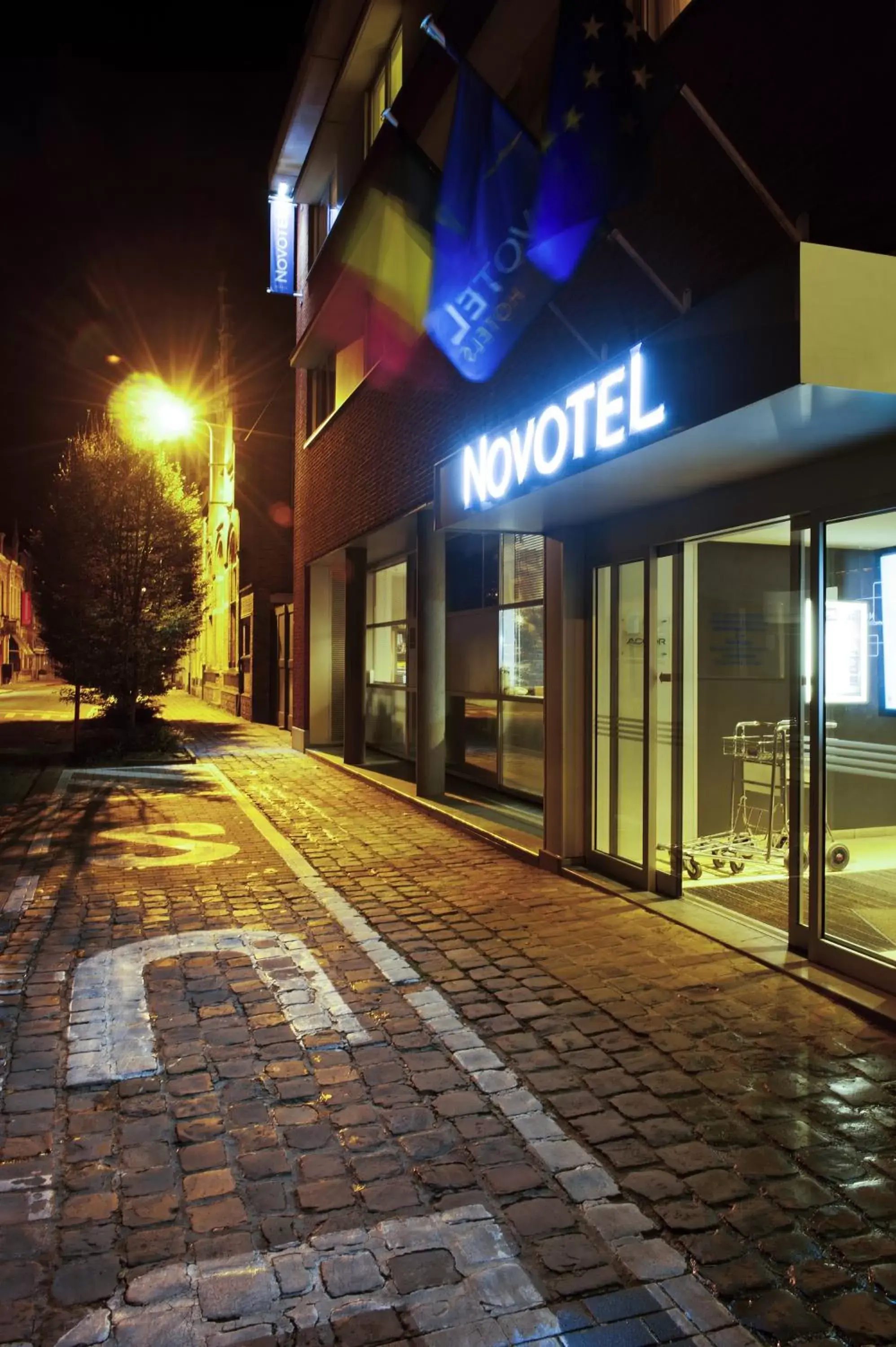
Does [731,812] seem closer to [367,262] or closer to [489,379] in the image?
[489,379]

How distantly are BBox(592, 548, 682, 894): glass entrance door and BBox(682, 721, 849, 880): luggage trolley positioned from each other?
43 centimetres

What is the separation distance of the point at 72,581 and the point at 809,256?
652 inches

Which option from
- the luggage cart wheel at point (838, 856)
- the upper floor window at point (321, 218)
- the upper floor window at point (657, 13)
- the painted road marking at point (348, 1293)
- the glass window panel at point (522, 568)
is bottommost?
the painted road marking at point (348, 1293)

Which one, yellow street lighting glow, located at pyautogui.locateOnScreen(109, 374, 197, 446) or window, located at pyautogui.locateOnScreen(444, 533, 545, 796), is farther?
yellow street lighting glow, located at pyautogui.locateOnScreen(109, 374, 197, 446)

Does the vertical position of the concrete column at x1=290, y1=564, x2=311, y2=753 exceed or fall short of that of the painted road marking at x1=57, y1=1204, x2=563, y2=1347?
it exceeds it

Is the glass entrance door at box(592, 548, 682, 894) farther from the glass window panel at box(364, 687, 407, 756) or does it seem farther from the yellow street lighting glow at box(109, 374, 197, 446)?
the yellow street lighting glow at box(109, 374, 197, 446)

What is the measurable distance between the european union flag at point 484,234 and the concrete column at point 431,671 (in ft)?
10.2

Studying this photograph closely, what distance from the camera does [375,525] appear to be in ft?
43.2

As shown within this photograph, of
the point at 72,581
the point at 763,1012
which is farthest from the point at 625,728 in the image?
the point at 72,581

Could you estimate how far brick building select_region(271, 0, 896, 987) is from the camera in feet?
15.1

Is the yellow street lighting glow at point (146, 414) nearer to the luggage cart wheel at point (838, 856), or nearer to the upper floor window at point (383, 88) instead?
the upper floor window at point (383, 88)

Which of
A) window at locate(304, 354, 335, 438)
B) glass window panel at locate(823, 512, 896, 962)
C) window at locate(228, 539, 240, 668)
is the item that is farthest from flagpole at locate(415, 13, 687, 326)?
window at locate(228, 539, 240, 668)

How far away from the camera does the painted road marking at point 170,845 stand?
8367 millimetres

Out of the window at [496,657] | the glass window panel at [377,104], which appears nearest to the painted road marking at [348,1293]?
the window at [496,657]
